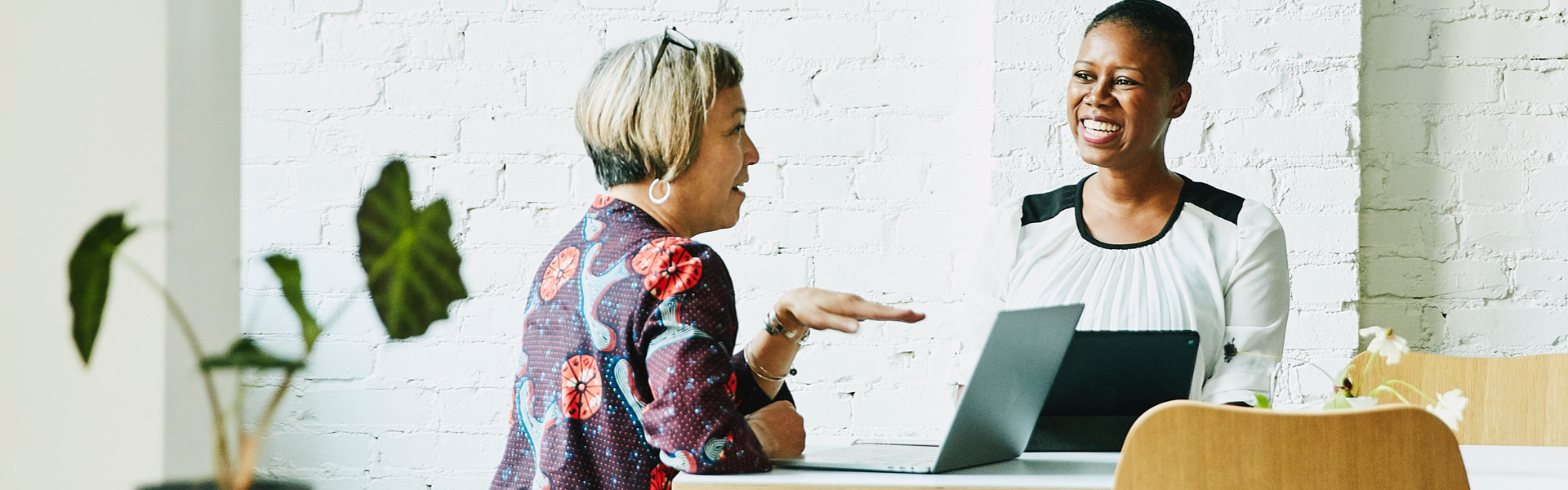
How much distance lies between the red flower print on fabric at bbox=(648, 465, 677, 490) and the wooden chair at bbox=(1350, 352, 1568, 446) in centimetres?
118

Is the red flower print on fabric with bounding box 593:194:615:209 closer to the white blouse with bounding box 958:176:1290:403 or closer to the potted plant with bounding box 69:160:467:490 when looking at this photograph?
the white blouse with bounding box 958:176:1290:403

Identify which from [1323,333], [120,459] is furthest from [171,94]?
[1323,333]

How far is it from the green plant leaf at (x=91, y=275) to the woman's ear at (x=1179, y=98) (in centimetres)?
193

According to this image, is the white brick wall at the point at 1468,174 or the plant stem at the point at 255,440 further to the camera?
the plant stem at the point at 255,440

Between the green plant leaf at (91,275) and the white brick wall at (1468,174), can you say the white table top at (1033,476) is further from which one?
the green plant leaf at (91,275)

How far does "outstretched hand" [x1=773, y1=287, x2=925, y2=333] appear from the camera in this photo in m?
0.94

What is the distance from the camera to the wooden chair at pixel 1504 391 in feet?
5.73

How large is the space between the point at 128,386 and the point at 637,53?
167 centimetres

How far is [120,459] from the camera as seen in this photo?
227cm

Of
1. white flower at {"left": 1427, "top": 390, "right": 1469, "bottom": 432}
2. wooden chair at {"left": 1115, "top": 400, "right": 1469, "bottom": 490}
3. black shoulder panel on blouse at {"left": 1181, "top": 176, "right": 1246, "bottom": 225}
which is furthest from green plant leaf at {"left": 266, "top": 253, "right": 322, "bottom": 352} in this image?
white flower at {"left": 1427, "top": 390, "right": 1469, "bottom": 432}

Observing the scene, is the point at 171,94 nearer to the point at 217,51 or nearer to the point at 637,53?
the point at 217,51

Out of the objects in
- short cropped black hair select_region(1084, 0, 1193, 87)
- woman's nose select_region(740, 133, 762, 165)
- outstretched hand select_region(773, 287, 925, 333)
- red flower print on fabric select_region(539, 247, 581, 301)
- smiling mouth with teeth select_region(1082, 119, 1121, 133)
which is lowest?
outstretched hand select_region(773, 287, 925, 333)

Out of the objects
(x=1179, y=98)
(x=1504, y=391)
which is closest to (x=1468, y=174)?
(x=1504, y=391)

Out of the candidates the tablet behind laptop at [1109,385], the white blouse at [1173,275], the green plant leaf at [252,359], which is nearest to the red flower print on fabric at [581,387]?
the tablet behind laptop at [1109,385]
